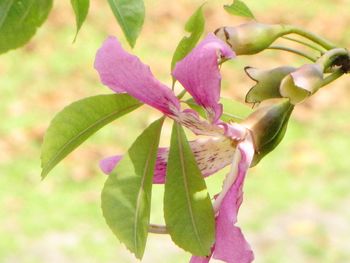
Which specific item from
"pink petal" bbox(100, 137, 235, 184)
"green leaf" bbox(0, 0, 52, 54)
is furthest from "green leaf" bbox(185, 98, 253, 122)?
"green leaf" bbox(0, 0, 52, 54)

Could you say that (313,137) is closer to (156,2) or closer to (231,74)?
(231,74)

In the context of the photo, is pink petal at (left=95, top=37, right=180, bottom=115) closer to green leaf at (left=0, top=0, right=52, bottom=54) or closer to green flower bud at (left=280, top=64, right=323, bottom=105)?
green flower bud at (left=280, top=64, right=323, bottom=105)

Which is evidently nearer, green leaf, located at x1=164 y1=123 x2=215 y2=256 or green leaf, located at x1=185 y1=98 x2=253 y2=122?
green leaf, located at x1=164 y1=123 x2=215 y2=256

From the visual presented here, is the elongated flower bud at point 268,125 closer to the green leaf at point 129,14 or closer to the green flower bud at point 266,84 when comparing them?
the green flower bud at point 266,84

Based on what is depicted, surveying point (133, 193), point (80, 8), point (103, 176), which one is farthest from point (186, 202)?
point (103, 176)

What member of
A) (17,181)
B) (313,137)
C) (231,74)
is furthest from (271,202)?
(231,74)
